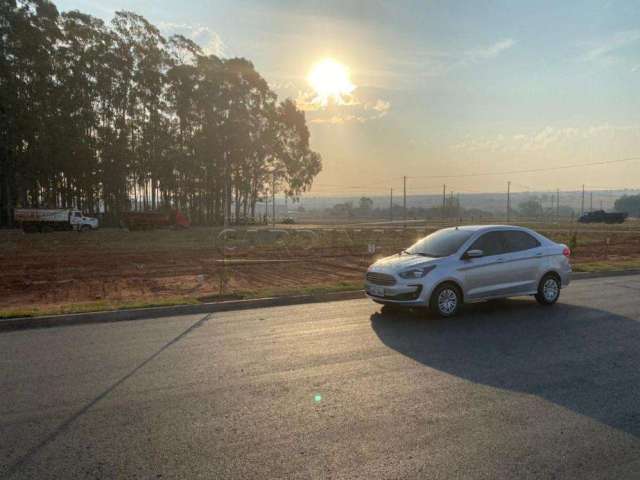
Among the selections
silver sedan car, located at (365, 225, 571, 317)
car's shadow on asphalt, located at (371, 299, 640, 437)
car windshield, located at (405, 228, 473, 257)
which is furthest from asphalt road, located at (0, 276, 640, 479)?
car windshield, located at (405, 228, 473, 257)

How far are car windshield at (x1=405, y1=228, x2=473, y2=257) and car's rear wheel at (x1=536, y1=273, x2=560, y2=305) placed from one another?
77.9 inches

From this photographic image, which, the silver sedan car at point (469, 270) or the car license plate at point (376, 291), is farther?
the car license plate at point (376, 291)

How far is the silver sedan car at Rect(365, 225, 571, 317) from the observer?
8.33 meters

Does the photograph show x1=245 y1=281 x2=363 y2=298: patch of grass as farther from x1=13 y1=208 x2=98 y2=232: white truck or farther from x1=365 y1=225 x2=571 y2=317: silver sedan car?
x1=13 y1=208 x2=98 y2=232: white truck

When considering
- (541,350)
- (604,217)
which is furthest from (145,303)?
(604,217)

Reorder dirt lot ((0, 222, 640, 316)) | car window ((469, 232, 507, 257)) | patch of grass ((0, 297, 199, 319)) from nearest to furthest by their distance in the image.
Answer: patch of grass ((0, 297, 199, 319)) → car window ((469, 232, 507, 257)) → dirt lot ((0, 222, 640, 316))

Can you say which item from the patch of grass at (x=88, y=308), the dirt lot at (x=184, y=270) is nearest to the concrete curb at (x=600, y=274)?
the dirt lot at (x=184, y=270)

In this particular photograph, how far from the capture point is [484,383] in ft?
17.0

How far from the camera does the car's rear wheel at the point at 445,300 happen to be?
8359 mm

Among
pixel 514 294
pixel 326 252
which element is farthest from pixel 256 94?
pixel 514 294

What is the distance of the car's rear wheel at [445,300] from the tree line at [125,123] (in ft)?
133

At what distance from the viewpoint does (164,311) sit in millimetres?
9172

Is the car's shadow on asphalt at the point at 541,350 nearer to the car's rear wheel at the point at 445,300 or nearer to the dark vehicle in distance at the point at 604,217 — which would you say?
the car's rear wheel at the point at 445,300

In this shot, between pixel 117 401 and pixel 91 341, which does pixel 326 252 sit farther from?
pixel 117 401
